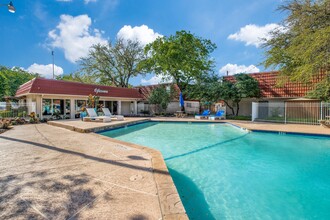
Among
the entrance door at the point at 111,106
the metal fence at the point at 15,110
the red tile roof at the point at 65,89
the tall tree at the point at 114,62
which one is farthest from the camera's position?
the tall tree at the point at 114,62

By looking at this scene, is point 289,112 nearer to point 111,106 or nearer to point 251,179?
point 251,179

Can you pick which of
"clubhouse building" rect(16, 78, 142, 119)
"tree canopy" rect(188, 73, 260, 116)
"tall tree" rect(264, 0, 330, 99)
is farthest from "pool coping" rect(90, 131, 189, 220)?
"tree canopy" rect(188, 73, 260, 116)

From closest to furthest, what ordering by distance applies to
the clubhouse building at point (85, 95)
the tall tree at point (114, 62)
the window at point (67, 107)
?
the clubhouse building at point (85, 95), the window at point (67, 107), the tall tree at point (114, 62)

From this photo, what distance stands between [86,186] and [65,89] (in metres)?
16.2

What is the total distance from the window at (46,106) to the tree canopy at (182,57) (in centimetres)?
1166

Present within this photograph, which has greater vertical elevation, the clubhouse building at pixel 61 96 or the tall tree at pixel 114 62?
the tall tree at pixel 114 62

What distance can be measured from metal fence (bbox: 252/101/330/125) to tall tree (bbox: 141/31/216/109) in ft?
25.2

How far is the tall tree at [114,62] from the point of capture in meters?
27.8

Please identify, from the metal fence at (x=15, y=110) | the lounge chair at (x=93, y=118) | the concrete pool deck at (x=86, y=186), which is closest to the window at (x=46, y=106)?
the metal fence at (x=15, y=110)

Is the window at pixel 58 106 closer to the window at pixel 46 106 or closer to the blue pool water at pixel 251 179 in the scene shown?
the window at pixel 46 106

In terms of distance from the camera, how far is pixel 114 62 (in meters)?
28.8

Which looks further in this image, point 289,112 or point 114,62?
point 114,62

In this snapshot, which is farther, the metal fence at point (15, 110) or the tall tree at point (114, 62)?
the tall tree at point (114, 62)

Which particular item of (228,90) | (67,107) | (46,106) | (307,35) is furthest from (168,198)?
(67,107)
